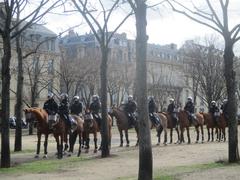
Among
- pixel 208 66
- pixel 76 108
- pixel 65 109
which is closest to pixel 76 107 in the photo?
pixel 76 108

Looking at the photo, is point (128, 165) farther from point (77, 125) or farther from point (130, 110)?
point (130, 110)

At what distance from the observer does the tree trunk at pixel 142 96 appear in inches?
529

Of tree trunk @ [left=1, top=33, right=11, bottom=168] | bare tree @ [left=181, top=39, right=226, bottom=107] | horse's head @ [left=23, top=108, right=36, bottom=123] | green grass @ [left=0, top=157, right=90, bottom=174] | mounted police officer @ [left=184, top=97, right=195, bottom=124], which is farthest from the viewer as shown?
bare tree @ [left=181, top=39, right=226, bottom=107]

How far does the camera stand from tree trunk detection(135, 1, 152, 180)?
1343cm

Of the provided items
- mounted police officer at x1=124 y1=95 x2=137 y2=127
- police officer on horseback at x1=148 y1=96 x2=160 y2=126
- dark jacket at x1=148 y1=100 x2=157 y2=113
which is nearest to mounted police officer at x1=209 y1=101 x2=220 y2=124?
police officer on horseback at x1=148 y1=96 x2=160 y2=126

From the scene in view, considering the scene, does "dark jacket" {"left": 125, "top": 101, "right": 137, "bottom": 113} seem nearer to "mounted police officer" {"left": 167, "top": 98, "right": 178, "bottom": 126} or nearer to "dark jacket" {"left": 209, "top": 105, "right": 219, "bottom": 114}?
"mounted police officer" {"left": 167, "top": 98, "right": 178, "bottom": 126}

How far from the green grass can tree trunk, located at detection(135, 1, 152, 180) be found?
16.6 ft

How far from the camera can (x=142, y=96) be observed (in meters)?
13.5

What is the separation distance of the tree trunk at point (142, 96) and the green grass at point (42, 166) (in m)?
5.07

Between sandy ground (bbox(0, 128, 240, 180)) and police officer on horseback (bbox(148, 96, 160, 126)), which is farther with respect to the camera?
police officer on horseback (bbox(148, 96, 160, 126))

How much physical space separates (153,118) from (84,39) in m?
58.0

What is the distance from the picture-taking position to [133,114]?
29.3m

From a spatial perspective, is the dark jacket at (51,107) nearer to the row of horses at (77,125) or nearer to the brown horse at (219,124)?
the row of horses at (77,125)

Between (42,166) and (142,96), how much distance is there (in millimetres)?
6902
